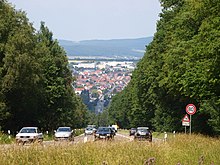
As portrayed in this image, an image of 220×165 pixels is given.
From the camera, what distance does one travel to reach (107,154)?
1706 centimetres

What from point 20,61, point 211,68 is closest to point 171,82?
point 211,68

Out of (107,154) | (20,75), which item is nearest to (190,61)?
(20,75)

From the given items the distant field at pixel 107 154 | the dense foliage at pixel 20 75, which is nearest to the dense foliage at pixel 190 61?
the dense foliage at pixel 20 75

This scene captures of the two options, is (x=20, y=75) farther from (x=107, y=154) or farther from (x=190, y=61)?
(x=107, y=154)

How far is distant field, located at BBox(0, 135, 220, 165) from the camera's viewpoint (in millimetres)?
15500

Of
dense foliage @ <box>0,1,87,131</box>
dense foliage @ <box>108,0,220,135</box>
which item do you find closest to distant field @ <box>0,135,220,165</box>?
dense foliage @ <box>108,0,220,135</box>

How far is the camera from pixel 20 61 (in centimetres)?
5959

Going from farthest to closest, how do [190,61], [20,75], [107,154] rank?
[20,75] → [190,61] → [107,154]

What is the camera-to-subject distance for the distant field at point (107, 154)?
15500mm

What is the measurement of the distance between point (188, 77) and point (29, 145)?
30176 mm

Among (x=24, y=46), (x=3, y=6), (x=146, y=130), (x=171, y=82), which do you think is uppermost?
(x=3, y=6)

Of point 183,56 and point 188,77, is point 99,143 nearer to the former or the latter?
point 188,77

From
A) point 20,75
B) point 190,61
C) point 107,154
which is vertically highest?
point 190,61

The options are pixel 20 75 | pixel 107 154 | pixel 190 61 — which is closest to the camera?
pixel 107 154
